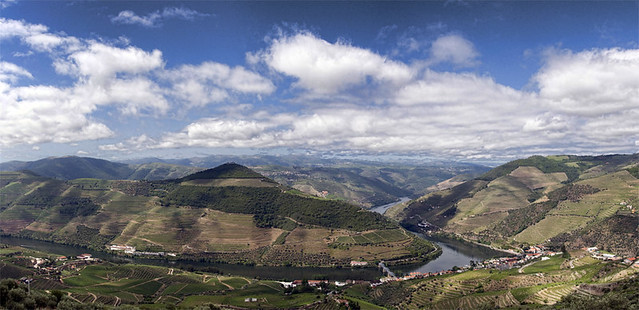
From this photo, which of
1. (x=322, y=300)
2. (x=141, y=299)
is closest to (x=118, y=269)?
(x=141, y=299)

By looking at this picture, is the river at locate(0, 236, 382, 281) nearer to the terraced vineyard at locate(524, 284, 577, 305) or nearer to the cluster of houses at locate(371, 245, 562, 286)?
the cluster of houses at locate(371, 245, 562, 286)

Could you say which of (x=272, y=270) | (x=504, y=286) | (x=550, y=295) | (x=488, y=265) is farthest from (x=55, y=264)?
(x=488, y=265)

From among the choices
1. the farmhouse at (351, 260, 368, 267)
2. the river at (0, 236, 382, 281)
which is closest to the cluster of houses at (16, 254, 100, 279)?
the river at (0, 236, 382, 281)

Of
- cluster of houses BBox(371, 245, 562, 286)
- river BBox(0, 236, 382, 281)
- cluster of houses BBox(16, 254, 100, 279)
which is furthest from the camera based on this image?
river BBox(0, 236, 382, 281)

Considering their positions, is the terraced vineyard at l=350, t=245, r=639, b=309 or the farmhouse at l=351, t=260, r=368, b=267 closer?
the terraced vineyard at l=350, t=245, r=639, b=309

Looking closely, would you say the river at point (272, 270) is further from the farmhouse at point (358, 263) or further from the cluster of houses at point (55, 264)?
the cluster of houses at point (55, 264)

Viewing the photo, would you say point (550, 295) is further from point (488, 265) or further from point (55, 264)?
point (55, 264)

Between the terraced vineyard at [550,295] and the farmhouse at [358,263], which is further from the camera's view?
the farmhouse at [358,263]

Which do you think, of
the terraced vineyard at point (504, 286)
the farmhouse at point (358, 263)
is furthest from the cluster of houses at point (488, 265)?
the farmhouse at point (358, 263)

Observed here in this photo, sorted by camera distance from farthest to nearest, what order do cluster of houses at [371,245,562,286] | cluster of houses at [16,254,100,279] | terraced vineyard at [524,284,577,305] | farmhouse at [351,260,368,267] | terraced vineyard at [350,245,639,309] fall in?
farmhouse at [351,260,368,267], cluster of houses at [371,245,562,286], cluster of houses at [16,254,100,279], terraced vineyard at [350,245,639,309], terraced vineyard at [524,284,577,305]

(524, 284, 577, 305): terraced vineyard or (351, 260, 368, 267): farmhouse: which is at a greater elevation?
(524, 284, 577, 305): terraced vineyard

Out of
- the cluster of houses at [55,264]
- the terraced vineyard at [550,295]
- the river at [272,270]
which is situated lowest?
the river at [272,270]
